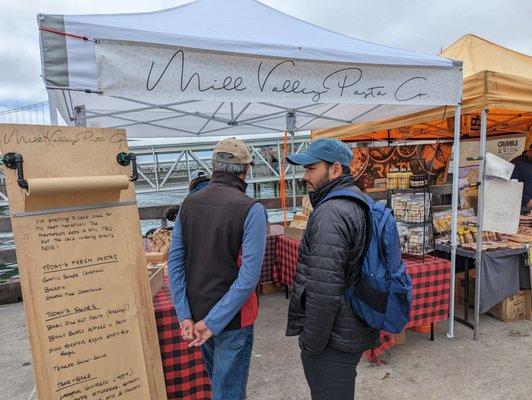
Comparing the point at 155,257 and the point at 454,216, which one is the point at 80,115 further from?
the point at 454,216

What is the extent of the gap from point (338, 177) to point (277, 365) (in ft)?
6.67

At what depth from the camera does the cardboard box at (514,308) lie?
370 cm

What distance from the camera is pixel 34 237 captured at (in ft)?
5.46

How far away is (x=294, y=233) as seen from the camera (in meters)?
4.17

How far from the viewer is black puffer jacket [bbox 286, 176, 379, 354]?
1462 millimetres

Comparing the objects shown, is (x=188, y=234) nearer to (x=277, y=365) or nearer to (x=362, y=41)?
(x=277, y=365)

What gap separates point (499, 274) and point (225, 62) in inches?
127

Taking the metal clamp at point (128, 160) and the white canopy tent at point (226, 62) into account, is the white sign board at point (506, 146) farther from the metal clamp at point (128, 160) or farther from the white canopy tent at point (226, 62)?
the metal clamp at point (128, 160)

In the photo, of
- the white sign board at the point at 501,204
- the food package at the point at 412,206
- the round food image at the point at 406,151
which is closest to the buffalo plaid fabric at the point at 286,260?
the food package at the point at 412,206

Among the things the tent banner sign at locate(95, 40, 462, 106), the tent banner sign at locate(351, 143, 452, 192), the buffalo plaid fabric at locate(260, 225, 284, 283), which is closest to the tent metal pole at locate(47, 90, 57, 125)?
the tent banner sign at locate(95, 40, 462, 106)

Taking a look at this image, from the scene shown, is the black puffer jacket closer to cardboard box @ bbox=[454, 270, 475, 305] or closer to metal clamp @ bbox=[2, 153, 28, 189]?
metal clamp @ bbox=[2, 153, 28, 189]

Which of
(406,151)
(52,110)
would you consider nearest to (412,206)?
(52,110)

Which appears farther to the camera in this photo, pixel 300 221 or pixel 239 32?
pixel 300 221

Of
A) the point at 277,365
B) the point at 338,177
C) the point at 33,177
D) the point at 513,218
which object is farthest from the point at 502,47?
the point at 33,177
